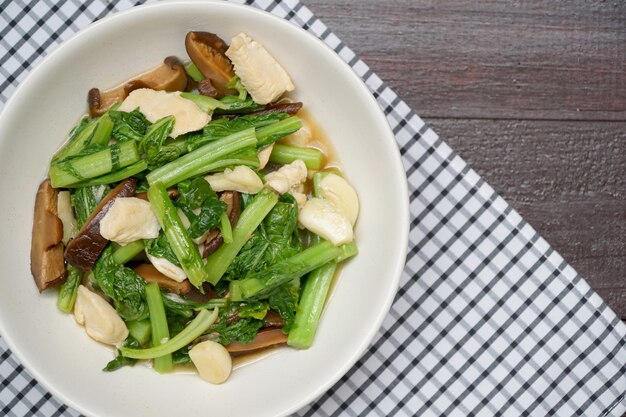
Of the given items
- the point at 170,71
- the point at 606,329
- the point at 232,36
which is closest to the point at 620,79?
the point at 606,329

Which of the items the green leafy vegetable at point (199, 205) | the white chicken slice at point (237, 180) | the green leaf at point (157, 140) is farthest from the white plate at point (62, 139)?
the green leafy vegetable at point (199, 205)

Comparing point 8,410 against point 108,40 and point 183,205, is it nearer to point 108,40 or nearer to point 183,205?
point 183,205

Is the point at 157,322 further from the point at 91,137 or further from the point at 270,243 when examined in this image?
the point at 91,137

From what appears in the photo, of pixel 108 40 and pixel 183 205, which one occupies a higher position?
pixel 108 40

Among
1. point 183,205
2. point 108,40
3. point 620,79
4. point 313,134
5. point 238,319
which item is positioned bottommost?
point 620,79

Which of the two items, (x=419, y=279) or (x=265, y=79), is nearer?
(x=265, y=79)

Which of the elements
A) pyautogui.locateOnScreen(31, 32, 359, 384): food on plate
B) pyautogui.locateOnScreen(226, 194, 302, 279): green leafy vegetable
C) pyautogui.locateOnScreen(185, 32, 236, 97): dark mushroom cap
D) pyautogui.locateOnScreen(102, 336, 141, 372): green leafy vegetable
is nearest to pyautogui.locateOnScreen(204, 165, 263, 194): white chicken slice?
pyautogui.locateOnScreen(31, 32, 359, 384): food on plate

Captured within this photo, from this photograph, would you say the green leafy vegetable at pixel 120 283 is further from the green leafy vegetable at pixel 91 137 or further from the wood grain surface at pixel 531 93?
the wood grain surface at pixel 531 93
